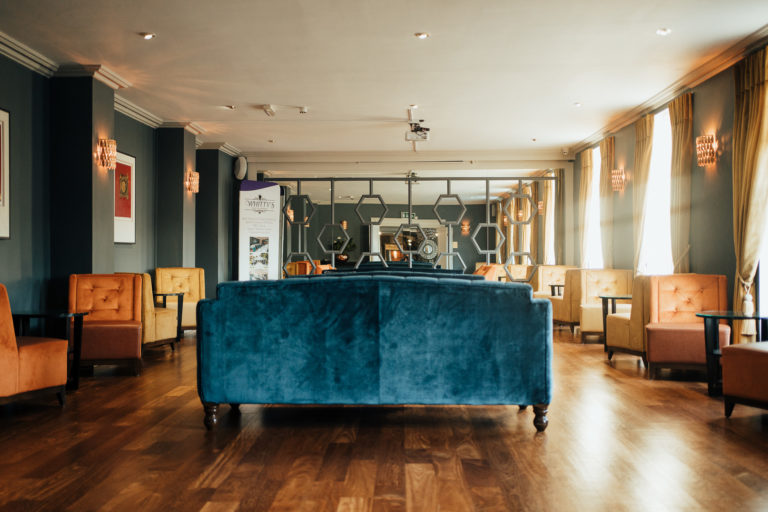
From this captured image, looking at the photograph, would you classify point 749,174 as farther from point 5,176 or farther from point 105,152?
point 5,176

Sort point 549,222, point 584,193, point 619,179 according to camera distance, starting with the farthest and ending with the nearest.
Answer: point 549,222, point 584,193, point 619,179

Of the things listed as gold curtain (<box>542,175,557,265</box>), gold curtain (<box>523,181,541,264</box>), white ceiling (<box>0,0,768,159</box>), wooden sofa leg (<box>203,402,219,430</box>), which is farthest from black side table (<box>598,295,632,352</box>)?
gold curtain (<box>523,181,541,264</box>)

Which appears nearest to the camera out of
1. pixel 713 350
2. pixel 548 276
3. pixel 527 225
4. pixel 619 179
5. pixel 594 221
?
pixel 713 350

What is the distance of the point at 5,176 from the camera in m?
5.20

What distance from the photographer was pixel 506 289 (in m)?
3.15

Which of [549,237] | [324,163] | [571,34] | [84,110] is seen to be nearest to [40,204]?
[84,110]

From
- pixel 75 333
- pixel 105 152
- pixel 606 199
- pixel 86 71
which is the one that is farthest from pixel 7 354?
pixel 606 199

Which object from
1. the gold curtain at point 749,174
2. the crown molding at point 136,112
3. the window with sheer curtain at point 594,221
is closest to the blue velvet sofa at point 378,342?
the gold curtain at point 749,174

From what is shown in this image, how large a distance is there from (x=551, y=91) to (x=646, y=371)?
3416mm

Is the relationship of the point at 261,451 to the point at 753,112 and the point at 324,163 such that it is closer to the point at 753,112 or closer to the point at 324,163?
the point at 753,112

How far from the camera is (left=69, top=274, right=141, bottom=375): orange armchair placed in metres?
5.02

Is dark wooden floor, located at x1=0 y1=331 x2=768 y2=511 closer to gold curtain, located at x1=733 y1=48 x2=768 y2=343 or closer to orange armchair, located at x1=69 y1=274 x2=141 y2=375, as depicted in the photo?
orange armchair, located at x1=69 y1=274 x2=141 y2=375

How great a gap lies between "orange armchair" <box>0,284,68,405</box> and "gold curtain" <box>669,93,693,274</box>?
597cm

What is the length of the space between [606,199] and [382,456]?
7025mm
